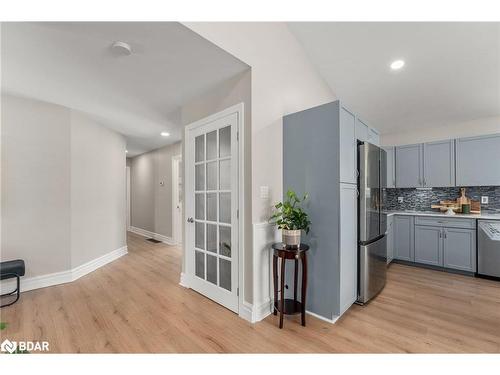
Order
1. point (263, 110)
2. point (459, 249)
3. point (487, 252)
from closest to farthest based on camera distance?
1. point (263, 110)
2. point (487, 252)
3. point (459, 249)

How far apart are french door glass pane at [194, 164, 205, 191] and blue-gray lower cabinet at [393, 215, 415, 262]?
3.38 meters

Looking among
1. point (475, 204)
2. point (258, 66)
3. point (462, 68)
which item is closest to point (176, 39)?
point (258, 66)

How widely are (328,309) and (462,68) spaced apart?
3.44 m

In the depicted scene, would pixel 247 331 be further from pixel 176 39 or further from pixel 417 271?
pixel 417 271

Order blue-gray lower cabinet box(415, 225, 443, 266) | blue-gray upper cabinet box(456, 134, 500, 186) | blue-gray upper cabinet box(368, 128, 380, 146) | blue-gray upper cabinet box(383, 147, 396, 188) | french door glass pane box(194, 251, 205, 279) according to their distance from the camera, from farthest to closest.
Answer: blue-gray upper cabinet box(383, 147, 396, 188), blue-gray lower cabinet box(415, 225, 443, 266), blue-gray upper cabinet box(456, 134, 500, 186), blue-gray upper cabinet box(368, 128, 380, 146), french door glass pane box(194, 251, 205, 279)

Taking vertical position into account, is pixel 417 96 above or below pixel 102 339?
above

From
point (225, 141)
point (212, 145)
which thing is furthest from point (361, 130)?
point (212, 145)

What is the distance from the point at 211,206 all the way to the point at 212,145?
27.5 inches

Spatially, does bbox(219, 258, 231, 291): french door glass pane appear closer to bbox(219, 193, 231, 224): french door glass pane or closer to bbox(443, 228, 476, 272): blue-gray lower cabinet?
bbox(219, 193, 231, 224): french door glass pane

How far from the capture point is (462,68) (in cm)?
291

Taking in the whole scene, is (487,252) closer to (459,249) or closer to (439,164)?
(459,249)

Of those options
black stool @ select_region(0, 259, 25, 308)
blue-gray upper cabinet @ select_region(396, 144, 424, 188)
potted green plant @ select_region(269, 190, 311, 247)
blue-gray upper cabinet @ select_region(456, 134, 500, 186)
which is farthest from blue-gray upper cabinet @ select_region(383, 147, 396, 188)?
black stool @ select_region(0, 259, 25, 308)

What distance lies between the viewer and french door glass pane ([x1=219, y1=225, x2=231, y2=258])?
238 cm

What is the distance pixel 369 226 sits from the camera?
245cm
